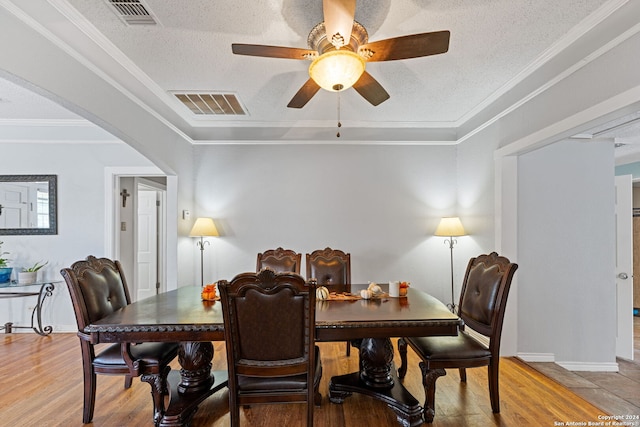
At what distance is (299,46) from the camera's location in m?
2.46

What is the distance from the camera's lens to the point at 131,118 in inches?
122

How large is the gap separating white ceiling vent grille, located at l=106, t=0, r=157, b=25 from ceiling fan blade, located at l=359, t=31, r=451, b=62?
53.5 inches

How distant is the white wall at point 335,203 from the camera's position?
14.6ft

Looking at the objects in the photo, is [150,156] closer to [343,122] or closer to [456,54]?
[343,122]

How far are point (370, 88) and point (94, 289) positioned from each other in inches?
92.4

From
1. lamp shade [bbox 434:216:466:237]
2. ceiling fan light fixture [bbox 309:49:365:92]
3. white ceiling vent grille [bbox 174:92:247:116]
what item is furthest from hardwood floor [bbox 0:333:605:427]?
A: white ceiling vent grille [bbox 174:92:247:116]

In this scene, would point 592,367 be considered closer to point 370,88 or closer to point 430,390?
point 430,390

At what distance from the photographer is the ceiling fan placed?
1694 mm

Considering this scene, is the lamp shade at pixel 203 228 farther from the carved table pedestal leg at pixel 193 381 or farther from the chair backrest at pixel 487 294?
the chair backrest at pixel 487 294

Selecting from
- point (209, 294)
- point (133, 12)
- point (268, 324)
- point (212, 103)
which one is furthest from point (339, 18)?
point (212, 103)

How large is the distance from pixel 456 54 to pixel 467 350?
86.4 inches

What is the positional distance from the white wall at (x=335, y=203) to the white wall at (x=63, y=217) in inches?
44.2

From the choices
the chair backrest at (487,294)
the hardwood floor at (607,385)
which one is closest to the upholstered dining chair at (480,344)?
the chair backrest at (487,294)

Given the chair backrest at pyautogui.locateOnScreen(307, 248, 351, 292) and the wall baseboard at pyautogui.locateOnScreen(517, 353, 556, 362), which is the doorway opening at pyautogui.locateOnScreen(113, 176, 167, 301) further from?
the wall baseboard at pyautogui.locateOnScreen(517, 353, 556, 362)
